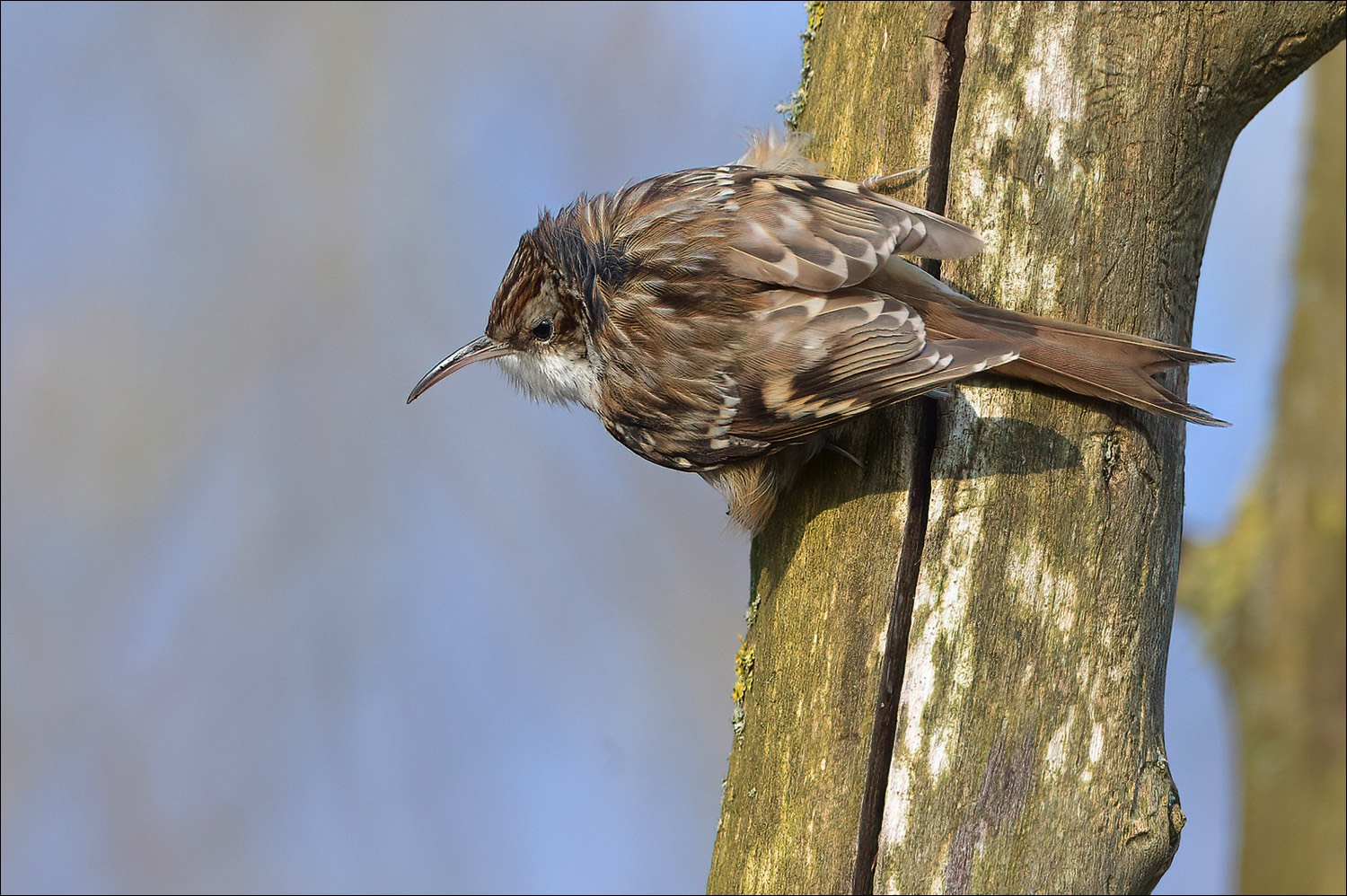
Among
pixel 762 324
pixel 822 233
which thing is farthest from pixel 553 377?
pixel 822 233

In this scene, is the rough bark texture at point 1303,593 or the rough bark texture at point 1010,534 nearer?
the rough bark texture at point 1010,534

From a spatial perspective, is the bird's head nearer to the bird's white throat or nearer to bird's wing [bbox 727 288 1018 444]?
the bird's white throat

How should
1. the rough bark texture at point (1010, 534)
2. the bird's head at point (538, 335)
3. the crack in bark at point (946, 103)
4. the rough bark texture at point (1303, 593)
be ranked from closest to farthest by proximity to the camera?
the rough bark texture at point (1010, 534), the crack in bark at point (946, 103), the bird's head at point (538, 335), the rough bark texture at point (1303, 593)

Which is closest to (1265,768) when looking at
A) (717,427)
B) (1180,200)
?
(1180,200)

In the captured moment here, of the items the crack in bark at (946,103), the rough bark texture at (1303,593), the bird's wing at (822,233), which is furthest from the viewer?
the rough bark texture at (1303,593)

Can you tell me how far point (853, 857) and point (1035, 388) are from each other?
3.65ft

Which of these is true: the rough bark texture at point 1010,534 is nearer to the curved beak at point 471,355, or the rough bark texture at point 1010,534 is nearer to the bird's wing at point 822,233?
the bird's wing at point 822,233

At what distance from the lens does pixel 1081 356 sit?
2381 mm

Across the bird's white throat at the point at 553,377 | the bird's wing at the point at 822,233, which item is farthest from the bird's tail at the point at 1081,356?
the bird's white throat at the point at 553,377

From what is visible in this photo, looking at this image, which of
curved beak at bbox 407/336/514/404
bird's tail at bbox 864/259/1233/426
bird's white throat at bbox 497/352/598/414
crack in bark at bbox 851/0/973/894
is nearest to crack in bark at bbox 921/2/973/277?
crack in bark at bbox 851/0/973/894

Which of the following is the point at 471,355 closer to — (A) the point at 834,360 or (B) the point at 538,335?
(B) the point at 538,335

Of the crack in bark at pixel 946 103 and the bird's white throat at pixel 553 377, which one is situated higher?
the crack in bark at pixel 946 103

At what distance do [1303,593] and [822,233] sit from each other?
3.64 m

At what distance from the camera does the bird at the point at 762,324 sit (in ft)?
7.93
